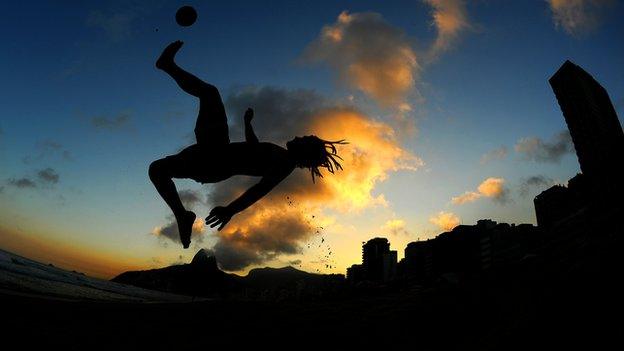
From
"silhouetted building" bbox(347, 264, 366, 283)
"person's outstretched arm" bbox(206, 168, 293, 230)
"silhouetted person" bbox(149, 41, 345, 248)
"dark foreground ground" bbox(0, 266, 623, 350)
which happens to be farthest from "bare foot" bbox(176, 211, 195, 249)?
"silhouetted building" bbox(347, 264, 366, 283)

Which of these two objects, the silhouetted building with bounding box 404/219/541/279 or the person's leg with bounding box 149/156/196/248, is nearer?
the person's leg with bounding box 149/156/196/248

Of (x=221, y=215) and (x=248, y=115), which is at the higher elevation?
(x=248, y=115)

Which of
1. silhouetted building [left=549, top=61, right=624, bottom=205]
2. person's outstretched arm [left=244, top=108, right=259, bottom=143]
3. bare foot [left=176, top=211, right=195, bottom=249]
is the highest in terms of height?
silhouetted building [left=549, top=61, right=624, bottom=205]

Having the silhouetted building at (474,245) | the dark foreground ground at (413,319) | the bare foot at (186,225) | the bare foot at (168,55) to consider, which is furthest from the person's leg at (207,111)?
the silhouetted building at (474,245)

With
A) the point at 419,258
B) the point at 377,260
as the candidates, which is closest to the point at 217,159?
the point at 377,260

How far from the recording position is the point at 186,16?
4793 mm

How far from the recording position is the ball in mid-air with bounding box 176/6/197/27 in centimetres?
476

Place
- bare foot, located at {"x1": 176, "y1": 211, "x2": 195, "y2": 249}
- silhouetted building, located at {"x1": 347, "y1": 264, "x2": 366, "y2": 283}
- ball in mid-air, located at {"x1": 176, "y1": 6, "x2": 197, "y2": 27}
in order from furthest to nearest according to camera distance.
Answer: silhouetted building, located at {"x1": 347, "y1": 264, "x2": 366, "y2": 283} → ball in mid-air, located at {"x1": 176, "y1": 6, "x2": 197, "y2": 27} → bare foot, located at {"x1": 176, "y1": 211, "x2": 195, "y2": 249}

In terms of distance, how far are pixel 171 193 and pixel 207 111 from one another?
41.5 inches

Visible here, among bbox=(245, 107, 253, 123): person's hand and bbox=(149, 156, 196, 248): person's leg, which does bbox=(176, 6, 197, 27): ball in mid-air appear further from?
bbox=(149, 156, 196, 248): person's leg

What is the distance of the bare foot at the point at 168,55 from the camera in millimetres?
4051

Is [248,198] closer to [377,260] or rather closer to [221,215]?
[221,215]

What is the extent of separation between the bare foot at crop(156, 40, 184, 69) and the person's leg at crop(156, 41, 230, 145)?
0.75 feet

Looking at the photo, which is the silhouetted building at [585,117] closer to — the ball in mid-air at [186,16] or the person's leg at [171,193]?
the ball in mid-air at [186,16]
